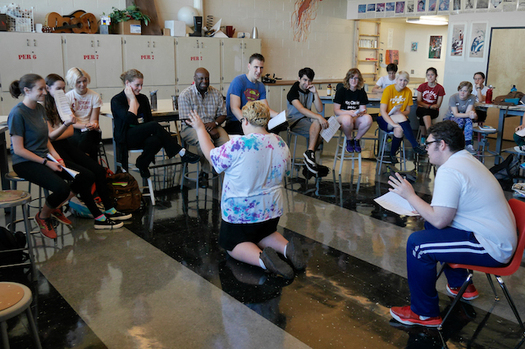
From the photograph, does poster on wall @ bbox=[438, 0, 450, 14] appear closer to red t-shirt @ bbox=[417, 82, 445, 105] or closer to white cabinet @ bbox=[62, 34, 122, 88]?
red t-shirt @ bbox=[417, 82, 445, 105]

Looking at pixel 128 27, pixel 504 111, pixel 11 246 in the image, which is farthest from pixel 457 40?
pixel 11 246

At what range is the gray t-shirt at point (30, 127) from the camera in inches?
127

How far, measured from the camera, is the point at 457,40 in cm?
860

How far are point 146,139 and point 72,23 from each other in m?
3.68

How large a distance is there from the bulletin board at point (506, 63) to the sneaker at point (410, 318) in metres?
6.91

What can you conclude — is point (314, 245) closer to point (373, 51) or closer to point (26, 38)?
point (26, 38)

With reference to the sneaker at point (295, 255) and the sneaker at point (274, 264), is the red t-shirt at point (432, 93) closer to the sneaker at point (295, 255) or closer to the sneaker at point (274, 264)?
the sneaker at point (295, 255)

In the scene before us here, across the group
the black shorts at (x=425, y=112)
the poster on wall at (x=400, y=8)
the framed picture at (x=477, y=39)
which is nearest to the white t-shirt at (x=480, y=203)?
the black shorts at (x=425, y=112)

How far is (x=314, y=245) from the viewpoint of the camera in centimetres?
348

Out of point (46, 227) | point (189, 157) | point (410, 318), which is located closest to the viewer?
point (410, 318)


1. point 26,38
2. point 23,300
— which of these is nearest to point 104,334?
point 23,300

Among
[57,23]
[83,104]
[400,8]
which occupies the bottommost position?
[83,104]

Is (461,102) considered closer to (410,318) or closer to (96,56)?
(410,318)

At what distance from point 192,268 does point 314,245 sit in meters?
0.96
